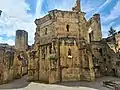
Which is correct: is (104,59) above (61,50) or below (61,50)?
below

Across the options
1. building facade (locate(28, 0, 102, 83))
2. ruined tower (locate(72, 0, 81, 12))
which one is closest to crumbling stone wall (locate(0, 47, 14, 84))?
building facade (locate(28, 0, 102, 83))

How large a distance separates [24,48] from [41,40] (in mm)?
15866

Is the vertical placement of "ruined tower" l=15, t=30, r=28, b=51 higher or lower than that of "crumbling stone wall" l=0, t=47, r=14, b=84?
higher

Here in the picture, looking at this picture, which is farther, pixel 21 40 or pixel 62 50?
pixel 21 40

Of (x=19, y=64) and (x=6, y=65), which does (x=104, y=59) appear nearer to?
(x=19, y=64)

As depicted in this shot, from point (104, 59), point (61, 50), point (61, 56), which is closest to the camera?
point (61, 56)

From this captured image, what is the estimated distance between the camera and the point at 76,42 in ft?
80.6

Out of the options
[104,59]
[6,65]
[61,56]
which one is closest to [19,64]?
[6,65]

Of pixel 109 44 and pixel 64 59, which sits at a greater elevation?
pixel 109 44

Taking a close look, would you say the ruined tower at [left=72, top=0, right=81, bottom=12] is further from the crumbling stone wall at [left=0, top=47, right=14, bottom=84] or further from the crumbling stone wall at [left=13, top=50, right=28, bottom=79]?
the crumbling stone wall at [left=13, top=50, right=28, bottom=79]

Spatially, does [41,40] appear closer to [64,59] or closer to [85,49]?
[64,59]

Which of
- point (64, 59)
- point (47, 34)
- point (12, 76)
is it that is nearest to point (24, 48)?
point (12, 76)

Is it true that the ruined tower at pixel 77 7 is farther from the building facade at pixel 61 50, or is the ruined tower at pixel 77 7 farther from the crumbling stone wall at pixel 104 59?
the crumbling stone wall at pixel 104 59

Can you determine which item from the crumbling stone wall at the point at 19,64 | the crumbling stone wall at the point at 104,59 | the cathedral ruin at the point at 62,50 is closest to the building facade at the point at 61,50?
the cathedral ruin at the point at 62,50
